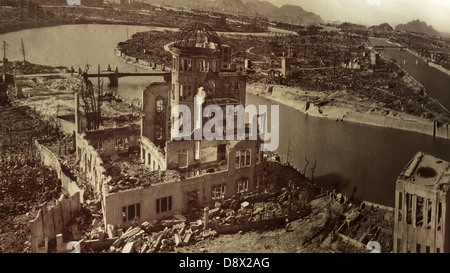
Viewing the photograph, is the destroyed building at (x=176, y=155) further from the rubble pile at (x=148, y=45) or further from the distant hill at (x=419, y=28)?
the distant hill at (x=419, y=28)

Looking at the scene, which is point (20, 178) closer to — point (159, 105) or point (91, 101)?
point (91, 101)

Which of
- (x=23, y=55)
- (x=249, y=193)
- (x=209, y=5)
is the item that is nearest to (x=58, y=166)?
(x=23, y=55)

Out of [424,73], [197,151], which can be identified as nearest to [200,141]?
[197,151]

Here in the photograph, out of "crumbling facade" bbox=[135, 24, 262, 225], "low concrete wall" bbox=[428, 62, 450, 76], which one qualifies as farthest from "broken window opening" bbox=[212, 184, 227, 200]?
"low concrete wall" bbox=[428, 62, 450, 76]

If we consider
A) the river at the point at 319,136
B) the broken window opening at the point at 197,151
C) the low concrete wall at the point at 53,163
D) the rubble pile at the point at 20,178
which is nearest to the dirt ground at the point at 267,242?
the river at the point at 319,136

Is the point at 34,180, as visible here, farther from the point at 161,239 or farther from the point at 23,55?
the point at 161,239

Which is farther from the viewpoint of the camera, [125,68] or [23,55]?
[125,68]
